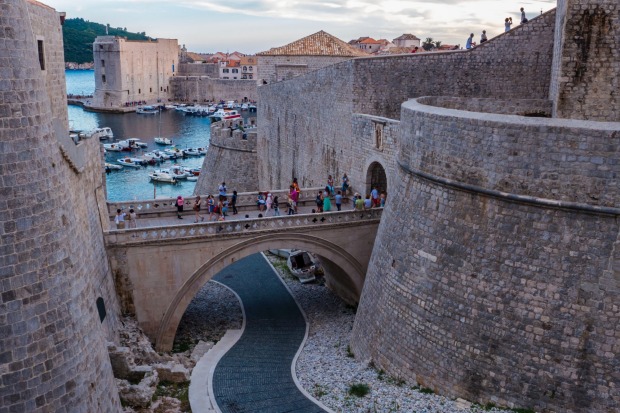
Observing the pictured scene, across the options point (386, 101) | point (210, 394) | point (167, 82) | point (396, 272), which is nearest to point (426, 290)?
point (396, 272)

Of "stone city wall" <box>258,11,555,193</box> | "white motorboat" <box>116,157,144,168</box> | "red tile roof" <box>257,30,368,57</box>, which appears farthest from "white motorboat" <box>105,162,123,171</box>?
"stone city wall" <box>258,11,555,193</box>

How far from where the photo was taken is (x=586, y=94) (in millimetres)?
17812

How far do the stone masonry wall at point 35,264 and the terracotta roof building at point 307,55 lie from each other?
91.5 feet

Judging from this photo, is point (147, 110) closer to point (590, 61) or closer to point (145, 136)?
point (145, 136)

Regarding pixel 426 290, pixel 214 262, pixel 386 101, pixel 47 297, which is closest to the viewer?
pixel 47 297

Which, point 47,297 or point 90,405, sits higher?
point 47,297

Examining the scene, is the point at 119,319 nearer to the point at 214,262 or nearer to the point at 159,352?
the point at 159,352

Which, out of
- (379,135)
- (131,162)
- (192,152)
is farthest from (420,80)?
(192,152)

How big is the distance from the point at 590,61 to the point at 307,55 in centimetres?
2075

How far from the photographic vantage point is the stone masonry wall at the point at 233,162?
123 feet

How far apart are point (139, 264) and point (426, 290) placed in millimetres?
8787

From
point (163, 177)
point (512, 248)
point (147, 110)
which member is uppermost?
point (512, 248)

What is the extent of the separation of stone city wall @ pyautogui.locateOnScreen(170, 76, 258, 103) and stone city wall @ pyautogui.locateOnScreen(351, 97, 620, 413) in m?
90.2

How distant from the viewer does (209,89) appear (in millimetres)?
103562
